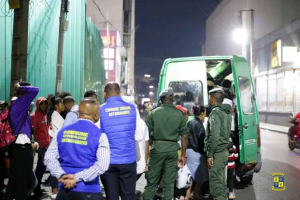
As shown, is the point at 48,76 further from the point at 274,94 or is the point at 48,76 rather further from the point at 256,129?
the point at 274,94

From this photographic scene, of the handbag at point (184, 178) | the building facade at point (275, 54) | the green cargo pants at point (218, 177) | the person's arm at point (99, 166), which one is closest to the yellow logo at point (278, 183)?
the handbag at point (184, 178)

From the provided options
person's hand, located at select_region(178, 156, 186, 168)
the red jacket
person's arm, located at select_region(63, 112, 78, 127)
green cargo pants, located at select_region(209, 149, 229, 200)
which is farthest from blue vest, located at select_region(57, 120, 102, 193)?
the red jacket

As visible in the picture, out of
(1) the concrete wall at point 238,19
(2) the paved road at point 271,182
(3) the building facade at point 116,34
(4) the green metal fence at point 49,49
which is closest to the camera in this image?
(2) the paved road at point 271,182

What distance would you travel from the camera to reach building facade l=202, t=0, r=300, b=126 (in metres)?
25.0

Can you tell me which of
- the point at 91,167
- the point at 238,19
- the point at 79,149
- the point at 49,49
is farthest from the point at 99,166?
the point at 238,19

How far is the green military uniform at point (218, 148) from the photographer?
542cm

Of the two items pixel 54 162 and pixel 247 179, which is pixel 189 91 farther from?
pixel 54 162

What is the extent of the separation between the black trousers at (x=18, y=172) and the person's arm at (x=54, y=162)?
2051 millimetres

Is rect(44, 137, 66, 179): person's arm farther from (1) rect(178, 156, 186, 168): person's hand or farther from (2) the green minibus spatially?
(2) the green minibus

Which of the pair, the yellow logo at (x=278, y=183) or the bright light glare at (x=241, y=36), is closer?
the yellow logo at (x=278, y=183)

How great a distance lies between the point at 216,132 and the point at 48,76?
8.45 metres

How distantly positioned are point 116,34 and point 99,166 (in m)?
35.8

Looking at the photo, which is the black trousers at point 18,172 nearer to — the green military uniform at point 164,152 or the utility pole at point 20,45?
the green military uniform at point 164,152

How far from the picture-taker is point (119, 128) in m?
4.19
